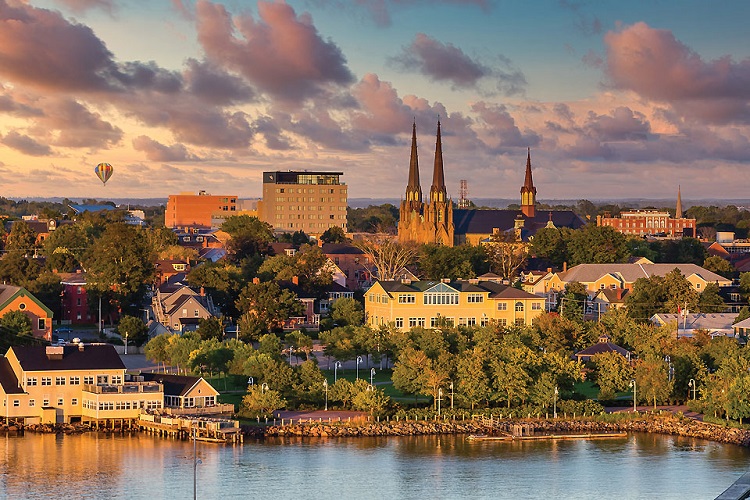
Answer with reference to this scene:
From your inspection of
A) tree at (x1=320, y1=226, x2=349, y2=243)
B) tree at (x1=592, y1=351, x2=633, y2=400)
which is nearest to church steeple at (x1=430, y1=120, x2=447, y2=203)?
tree at (x1=320, y1=226, x2=349, y2=243)

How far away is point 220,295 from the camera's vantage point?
8925 centimetres

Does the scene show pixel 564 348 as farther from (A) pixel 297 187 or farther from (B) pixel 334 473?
(A) pixel 297 187

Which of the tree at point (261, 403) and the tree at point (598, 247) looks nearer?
the tree at point (261, 403)

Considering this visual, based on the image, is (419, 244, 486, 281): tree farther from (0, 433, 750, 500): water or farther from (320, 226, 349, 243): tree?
(0, 433, 750, 500): water

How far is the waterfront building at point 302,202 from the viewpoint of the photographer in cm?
19488

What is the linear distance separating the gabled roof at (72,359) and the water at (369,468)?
336 cm

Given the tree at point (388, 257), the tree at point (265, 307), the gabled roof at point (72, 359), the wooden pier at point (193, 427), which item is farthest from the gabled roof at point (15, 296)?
the tree at point (388, 257)

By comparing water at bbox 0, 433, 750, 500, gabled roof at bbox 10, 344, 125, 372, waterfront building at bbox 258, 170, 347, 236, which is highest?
waterfront building at bbox 258, 170, 347, 236

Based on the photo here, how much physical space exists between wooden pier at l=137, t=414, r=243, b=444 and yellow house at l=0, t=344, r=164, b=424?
103 cm

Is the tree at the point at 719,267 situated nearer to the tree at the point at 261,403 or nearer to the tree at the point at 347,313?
the tree at the point at 347,313

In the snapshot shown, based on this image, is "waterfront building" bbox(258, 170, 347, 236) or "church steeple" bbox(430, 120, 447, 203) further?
"waterfront building" bbox(258, 170, 347, 236)

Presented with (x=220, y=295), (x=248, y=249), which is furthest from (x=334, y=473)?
(x=248, y=249)

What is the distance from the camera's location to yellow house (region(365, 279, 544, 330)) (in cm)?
8306

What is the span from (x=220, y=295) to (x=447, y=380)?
1223 inches
